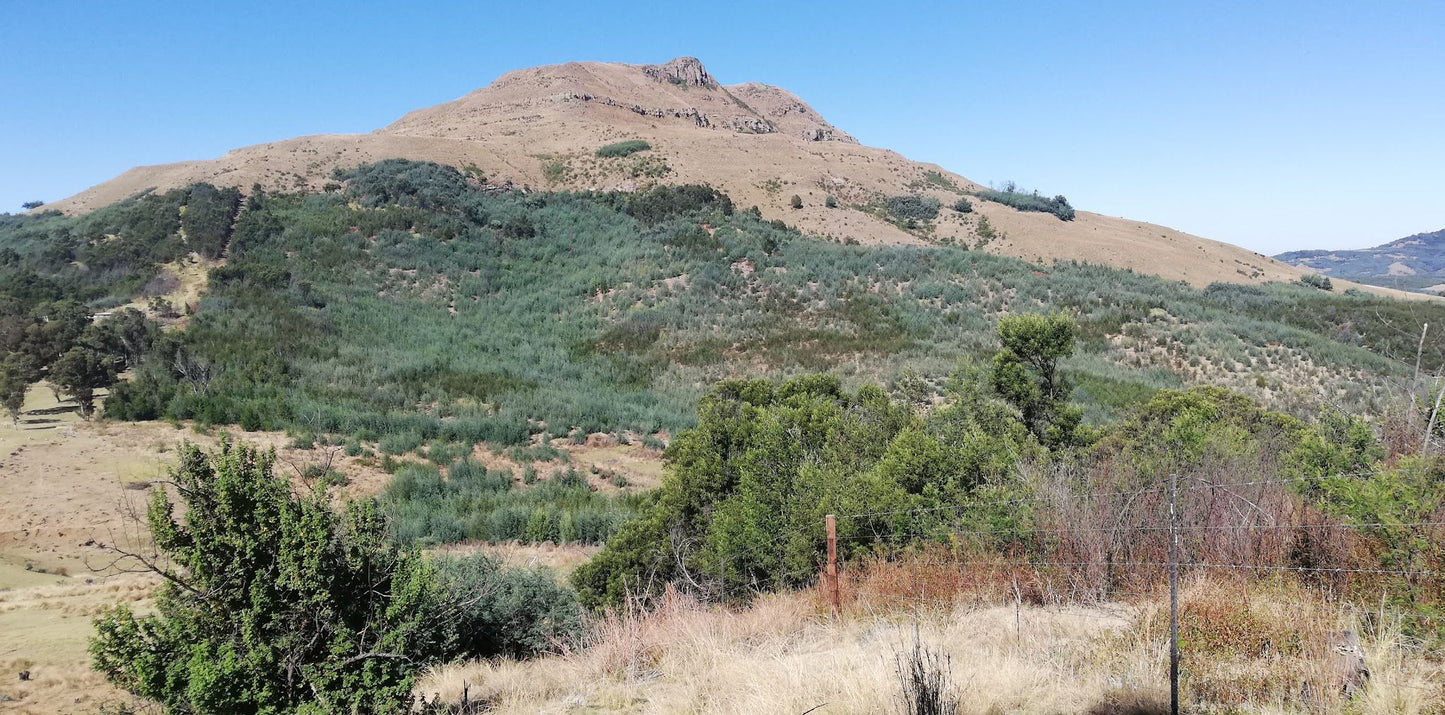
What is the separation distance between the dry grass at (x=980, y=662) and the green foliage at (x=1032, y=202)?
202ft

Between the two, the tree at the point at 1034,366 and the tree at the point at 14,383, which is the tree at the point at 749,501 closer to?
the tree at the point at 1034,366

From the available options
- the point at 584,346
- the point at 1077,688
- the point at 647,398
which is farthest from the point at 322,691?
the point at 584,346

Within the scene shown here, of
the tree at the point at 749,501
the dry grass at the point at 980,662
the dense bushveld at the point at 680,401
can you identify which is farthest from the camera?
the tree at the point at 749,501

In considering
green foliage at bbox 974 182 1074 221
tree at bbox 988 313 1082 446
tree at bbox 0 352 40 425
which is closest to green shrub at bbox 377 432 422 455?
tree at bbox 0 352 40 425

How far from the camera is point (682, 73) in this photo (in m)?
105

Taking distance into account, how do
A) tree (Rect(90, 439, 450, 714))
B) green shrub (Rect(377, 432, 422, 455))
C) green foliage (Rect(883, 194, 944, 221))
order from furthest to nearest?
green foliage (Rect(883, 194, 944, 221)) < green shrub (Rect(377, 432, 422, 455)) < tree (Rect(90, 439, 450, 714))

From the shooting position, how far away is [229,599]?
14.4 ft

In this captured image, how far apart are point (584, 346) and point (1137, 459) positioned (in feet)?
83.2

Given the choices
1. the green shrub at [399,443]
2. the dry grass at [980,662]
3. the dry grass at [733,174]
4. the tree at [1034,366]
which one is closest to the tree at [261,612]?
the dry grass at [980,662]

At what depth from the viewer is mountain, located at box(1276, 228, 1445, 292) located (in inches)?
5901

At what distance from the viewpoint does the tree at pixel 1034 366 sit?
39.8 ft

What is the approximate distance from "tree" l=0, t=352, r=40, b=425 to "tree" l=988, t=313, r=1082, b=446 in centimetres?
2522

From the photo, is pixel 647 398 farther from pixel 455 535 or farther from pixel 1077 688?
pixel 1077 688

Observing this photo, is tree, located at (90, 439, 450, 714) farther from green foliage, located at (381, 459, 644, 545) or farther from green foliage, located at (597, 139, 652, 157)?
green foliage, located at (597, 139, 652, 157)
